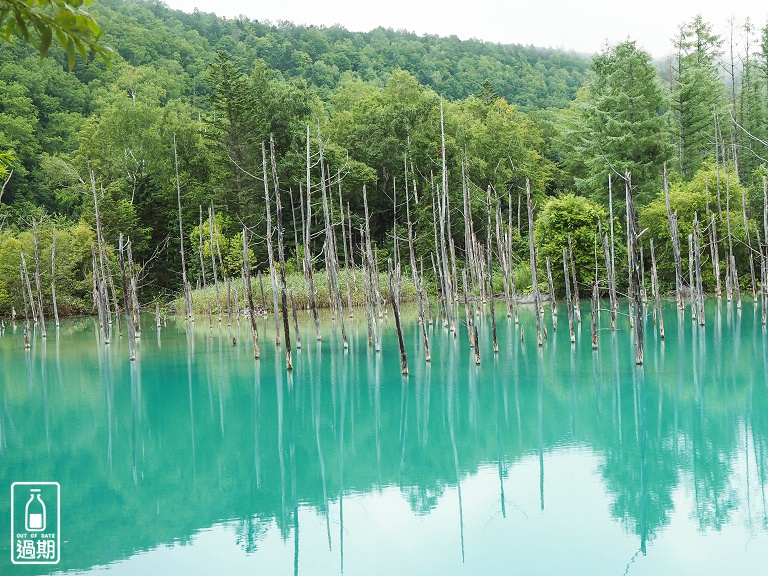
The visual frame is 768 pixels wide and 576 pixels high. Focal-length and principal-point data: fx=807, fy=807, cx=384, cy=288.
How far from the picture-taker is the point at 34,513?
→ 30.2 feet

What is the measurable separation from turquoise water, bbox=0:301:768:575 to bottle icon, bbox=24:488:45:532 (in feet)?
0.79

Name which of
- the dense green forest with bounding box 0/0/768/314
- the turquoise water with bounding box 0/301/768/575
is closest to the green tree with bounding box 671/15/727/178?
the dense green forest with bounding box 0/0/768/314

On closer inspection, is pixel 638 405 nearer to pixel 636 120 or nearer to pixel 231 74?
pixel 636 120

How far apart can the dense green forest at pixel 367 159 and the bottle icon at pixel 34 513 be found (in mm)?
19620

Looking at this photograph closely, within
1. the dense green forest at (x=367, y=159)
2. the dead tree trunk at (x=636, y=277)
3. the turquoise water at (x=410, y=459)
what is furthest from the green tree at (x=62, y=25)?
the dense green forest at (x=367, y=159)

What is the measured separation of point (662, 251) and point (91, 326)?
24086 mm

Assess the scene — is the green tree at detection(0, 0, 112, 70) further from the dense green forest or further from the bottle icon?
the dense green forest

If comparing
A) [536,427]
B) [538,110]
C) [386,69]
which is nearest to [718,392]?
[536,427]

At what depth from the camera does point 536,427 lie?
1266cm

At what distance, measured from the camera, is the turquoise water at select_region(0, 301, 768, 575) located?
784 centimetres

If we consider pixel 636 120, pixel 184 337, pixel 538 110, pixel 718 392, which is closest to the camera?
pixel 718 392

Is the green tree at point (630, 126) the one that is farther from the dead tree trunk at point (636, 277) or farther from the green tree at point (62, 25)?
the green tree at point (62, 25)

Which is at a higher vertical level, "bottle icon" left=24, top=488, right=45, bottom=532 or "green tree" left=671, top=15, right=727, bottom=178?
"green tree" left=671, top=15, right=727, bottom=178

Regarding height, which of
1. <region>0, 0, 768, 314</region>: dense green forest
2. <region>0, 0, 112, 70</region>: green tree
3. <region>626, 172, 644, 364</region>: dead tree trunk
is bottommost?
<region>626, 172, 644, 364</region>: dead tree trunk
